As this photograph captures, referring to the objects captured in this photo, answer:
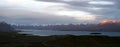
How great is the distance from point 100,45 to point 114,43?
7052 mm

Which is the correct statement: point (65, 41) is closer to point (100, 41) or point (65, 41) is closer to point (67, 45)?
point (67, 45)

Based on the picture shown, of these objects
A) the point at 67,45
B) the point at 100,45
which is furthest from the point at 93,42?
the point at 67,45

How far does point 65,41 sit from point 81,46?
295 inches

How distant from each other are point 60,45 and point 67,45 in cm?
199

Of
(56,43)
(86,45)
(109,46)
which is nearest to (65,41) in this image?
(56,43)

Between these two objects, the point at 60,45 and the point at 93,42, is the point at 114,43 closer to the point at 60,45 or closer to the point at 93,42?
the point at 93,42

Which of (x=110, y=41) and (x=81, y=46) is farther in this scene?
(x=110, y=41)

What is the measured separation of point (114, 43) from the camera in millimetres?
74062

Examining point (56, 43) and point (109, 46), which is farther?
point (56, 43)

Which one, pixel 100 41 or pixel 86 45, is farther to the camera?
pixel 100 41

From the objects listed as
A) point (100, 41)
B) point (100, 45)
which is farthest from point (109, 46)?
point (100, 41)

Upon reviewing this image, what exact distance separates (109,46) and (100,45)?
2.42 m

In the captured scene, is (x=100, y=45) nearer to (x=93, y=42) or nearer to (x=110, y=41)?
(x=93, y=42)

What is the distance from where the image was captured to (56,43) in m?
73.8
